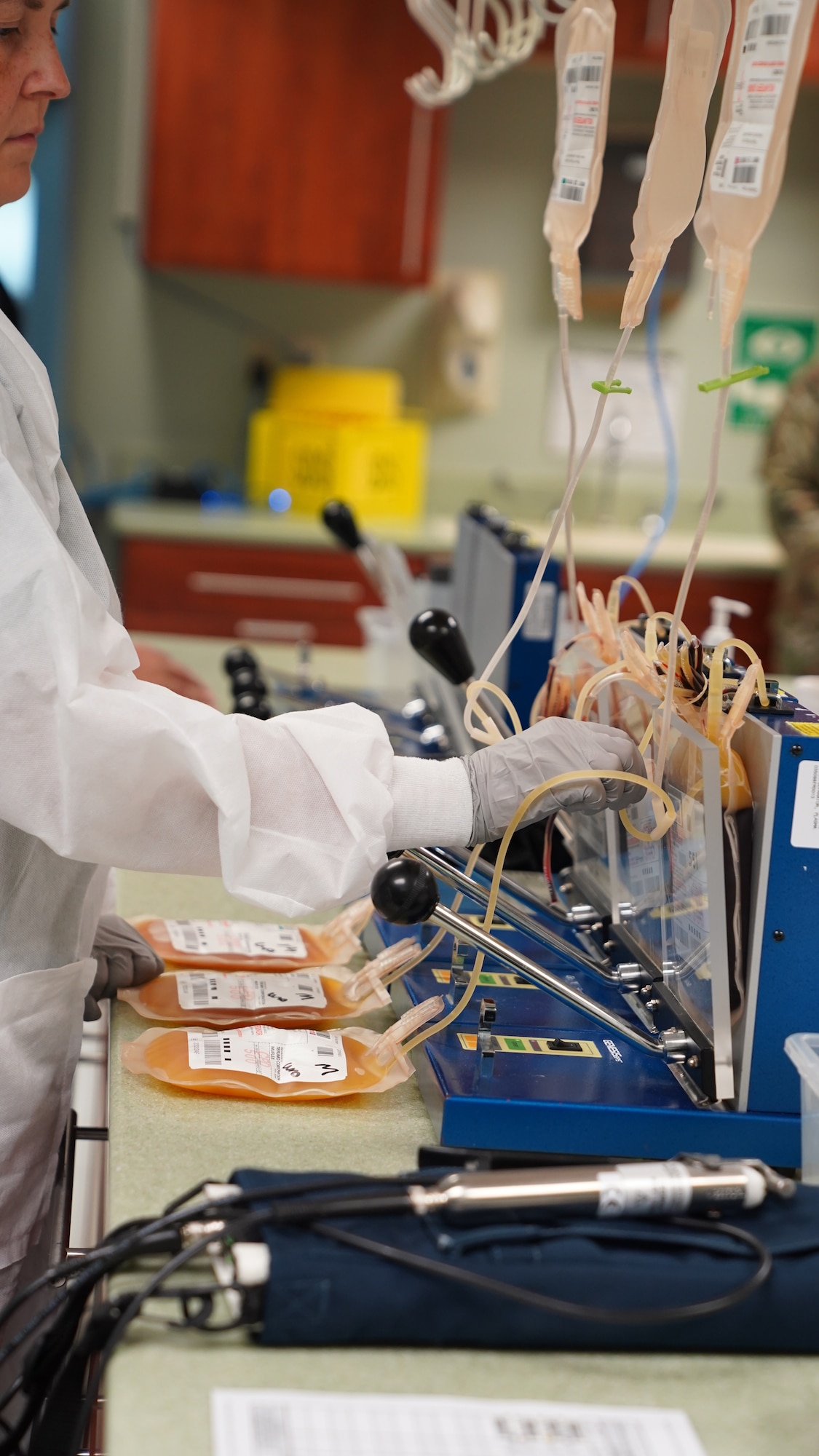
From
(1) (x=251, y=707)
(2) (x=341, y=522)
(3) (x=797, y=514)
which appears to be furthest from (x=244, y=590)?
(1) (x=251, y=707)

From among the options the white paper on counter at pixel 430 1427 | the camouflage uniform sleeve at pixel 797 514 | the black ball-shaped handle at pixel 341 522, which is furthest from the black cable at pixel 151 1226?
the camouflage uniform sleeve at pixel 797 514

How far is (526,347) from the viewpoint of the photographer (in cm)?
429

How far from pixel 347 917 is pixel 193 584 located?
2.42 metres

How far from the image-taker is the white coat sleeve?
1000mm

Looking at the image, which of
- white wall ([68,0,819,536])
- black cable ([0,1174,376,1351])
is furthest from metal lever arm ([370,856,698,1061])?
white wall ([68,0,819,536])

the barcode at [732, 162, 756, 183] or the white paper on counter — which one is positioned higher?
the barcode at [732, 162, 756, 183]

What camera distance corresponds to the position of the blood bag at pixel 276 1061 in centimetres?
111

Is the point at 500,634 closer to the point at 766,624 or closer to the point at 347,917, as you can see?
the point at 347,917

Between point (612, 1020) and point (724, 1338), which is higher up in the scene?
point (612, 1020)

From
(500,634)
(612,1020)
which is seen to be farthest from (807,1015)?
(500,634)

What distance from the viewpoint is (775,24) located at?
0.93 m

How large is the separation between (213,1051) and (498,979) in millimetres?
266

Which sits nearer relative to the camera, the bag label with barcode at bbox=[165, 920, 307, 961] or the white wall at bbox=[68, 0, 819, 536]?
the bag label with barcode at bbox=[165, 920, 307, 961]

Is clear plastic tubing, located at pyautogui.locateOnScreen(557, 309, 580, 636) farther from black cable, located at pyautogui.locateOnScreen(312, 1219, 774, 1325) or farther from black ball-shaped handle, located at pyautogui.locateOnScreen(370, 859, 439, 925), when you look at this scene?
black cable, located at pyautogui.locateOnScreen(312, 1219, 774, 1325)
